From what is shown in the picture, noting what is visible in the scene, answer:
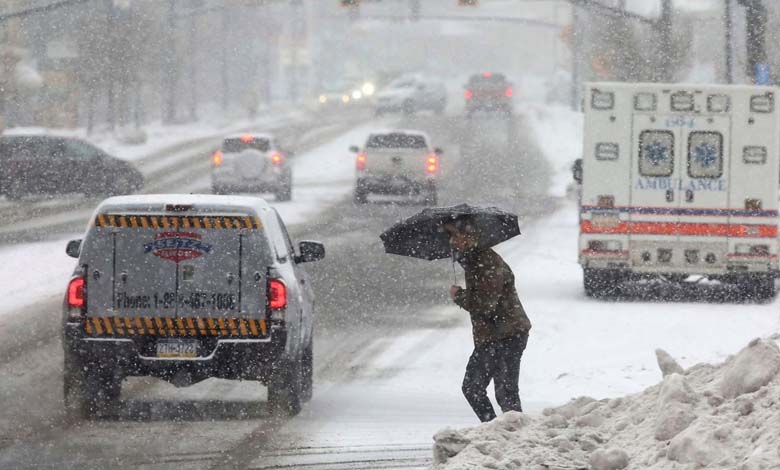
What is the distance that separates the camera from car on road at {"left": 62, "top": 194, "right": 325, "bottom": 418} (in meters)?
12.8

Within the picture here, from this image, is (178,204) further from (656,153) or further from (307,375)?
(656,153)

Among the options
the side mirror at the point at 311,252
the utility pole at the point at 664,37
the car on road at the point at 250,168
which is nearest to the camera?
the side mirror at the point at 311,252

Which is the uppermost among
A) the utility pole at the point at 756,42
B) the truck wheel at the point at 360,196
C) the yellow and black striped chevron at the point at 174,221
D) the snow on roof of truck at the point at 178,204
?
the utility pole at the point at 756,42

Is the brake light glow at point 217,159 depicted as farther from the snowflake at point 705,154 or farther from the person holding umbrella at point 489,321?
the person holding umbrella at point 489,321

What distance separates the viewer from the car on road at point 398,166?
136ft

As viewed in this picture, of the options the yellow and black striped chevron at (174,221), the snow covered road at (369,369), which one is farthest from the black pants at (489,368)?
the yellow and black striped chevron at (174,221)

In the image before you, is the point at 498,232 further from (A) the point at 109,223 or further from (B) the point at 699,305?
(B) the point at 699,305

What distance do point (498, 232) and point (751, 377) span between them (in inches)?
93.0

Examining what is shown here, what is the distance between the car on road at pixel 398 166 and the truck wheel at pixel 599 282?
18.3 m

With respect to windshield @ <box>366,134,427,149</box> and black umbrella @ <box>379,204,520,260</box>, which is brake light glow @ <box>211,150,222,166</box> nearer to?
windshield @ <box>366,134,427,149</box>

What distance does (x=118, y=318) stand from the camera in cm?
1289

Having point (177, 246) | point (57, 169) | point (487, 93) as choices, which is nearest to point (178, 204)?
point (177, 246)

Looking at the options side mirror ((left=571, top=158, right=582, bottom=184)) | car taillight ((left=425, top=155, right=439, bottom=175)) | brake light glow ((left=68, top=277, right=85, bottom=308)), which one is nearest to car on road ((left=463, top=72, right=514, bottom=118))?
car taillight ((left=425, top=155, right=439, bottom=175))

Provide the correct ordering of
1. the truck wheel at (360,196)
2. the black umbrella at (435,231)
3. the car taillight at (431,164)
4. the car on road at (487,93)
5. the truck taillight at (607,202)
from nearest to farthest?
the black umbrella at (435,231) → the truck taillight at (607,202) → the car taillight at (431,164) → the truck wheel at (360,196) → the car on road at (487,93)
